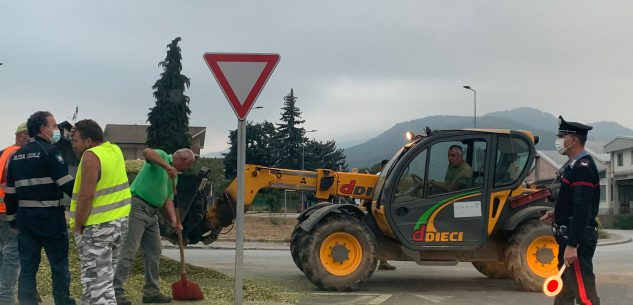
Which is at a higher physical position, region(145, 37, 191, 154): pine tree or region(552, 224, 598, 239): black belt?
region(145, 37, 191, 154): pine tree

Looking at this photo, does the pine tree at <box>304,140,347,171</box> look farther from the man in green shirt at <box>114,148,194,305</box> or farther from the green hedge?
the man in green shirt at <box>114,148,194,305</box>

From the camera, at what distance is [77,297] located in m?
7.05

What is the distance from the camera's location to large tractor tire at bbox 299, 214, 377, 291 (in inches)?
343

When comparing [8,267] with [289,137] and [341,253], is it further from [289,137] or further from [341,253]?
[289,137]

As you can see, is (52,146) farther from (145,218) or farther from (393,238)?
(393,238)

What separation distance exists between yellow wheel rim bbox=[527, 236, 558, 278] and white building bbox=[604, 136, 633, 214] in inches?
2047

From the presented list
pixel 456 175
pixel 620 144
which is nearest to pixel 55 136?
pixel 456 175

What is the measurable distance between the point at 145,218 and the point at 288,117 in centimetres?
6715

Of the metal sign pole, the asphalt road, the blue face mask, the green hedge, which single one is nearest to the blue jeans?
the blue face mask

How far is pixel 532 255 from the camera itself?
8945mm

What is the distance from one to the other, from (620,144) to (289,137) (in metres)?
35.2

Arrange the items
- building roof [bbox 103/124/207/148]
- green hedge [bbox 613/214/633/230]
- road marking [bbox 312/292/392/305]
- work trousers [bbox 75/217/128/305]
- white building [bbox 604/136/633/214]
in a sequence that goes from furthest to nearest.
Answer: building roof [bbox 103/124/207/148]
white building [bbox 604/136/633/214]
green hedge [bbox 613/214/633/230]
road marking [bbox 312/292/392/305]
work trousers [bbox 75/217/128/305]

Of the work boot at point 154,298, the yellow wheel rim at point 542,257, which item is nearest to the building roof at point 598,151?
the yellow wheel rim at point 542,257

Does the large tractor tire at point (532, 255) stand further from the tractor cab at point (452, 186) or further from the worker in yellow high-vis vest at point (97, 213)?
the worker in yellow high-vis vest at point (97, 213)
